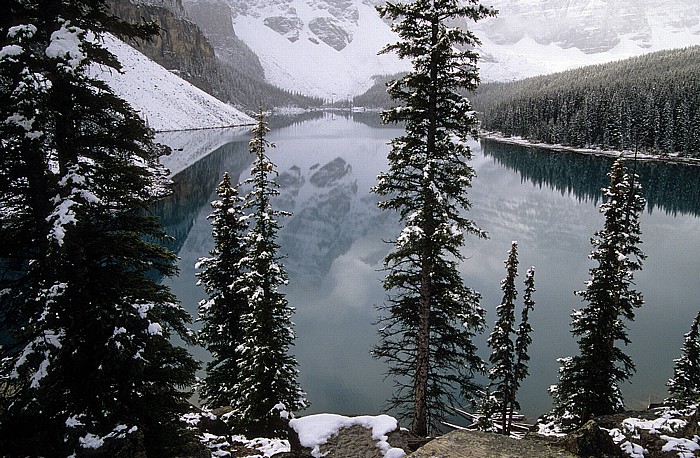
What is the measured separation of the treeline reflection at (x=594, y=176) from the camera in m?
75.8

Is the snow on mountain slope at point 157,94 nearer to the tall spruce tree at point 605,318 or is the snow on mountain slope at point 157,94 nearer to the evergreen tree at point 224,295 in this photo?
the evergreen tree at point 224,295

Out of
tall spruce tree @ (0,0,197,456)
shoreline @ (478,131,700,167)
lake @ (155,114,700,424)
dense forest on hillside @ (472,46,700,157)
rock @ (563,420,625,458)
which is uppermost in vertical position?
dense forest on hillside @ (472,46,700,157)

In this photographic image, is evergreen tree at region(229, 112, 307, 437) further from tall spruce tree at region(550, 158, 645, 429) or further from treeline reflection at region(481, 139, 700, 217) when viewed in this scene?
treeline reflection at region(481, 139, 700, 217)

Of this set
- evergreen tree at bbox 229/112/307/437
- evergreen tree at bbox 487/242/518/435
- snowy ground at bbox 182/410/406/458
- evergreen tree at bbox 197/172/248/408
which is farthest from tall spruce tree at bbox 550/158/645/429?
evergreen tree at bbox 197/172/248/408

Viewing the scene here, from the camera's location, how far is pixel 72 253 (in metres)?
8.31

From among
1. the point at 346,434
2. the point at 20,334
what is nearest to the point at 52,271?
the point at 20,334

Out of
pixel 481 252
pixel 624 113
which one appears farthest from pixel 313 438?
pixel 624 113

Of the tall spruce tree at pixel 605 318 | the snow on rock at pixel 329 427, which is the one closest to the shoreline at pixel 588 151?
the tall spruce tree at pixel 605 318

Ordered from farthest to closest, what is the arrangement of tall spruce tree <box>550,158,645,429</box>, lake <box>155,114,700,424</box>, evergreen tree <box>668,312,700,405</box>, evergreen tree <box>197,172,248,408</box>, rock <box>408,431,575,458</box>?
1. lake <box>155,114,700,424</box>
2. evergreen tree <box>668,312,700,405</box>
3. evergreen tree <box>197,172,248,408</box>
4. tall spruce tree <box>550,158,645,429</box>
5. rock <box>408,431,575,458</box>

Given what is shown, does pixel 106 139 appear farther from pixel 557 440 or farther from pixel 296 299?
pixel 296 299

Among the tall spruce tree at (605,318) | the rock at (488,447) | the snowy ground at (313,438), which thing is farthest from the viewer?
the tall spruce tree at (605,318)

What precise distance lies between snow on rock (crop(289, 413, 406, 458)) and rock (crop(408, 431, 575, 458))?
1776 millimetres

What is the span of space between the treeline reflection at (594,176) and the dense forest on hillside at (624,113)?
939cm

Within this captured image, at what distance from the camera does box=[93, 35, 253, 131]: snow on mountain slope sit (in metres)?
159
